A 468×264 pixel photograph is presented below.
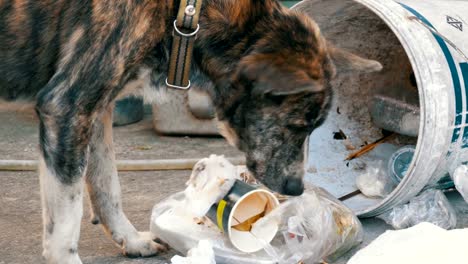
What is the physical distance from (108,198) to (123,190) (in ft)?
3.11

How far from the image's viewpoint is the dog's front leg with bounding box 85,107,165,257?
12.4 feet

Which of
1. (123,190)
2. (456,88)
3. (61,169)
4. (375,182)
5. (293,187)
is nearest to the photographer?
(61,169)

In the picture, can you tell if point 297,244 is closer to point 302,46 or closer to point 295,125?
point 295,125

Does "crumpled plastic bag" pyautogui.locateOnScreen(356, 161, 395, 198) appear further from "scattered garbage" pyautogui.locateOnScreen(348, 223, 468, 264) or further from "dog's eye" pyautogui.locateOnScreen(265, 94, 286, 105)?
"dog's eye" pyautogui.locateOnScreen(265, 94, 286, 105)

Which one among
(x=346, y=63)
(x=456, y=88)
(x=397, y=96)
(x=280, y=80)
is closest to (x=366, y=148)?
(x=397, y=96)

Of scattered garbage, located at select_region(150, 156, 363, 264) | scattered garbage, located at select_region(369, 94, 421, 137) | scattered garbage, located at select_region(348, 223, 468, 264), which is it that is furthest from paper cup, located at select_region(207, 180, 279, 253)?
scattered garbage, located at select_region(369, 94, 421, 137)

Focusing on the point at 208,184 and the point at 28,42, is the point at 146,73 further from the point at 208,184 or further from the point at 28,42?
the point at 208,184

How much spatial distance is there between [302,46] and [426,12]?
106 cm

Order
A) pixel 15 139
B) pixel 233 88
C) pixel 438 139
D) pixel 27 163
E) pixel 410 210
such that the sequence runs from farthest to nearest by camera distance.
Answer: pixel 15 139 < pixel 27 163 < pixel 410 210 < pixel 438 139 < pixel 233 88

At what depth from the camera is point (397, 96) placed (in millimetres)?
5043

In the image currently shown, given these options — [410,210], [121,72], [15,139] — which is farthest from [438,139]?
[15,139]

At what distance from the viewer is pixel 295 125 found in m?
3.53

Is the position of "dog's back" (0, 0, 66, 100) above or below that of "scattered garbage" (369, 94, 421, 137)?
above

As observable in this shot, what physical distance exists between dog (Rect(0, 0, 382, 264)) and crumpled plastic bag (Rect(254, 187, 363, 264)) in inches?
3.7
